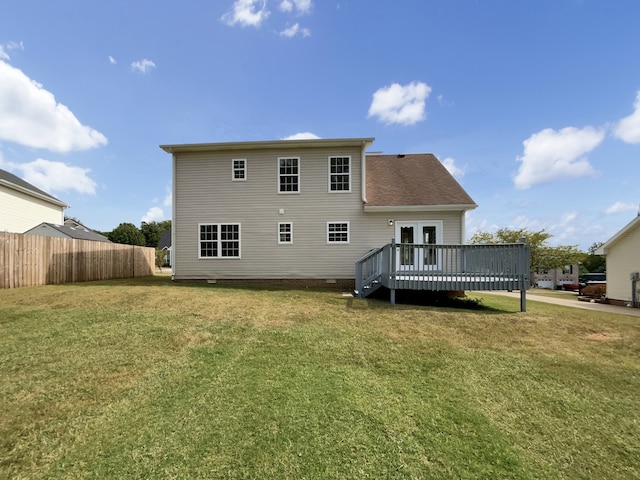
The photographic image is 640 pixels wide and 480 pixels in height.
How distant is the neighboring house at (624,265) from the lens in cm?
1330

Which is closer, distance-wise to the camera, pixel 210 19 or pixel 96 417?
pixel 96 417

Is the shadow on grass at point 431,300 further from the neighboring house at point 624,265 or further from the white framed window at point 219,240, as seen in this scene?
the neighboring house at point 624,265

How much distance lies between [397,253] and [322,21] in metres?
10.00

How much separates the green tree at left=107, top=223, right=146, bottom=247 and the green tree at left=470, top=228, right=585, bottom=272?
2249 inches

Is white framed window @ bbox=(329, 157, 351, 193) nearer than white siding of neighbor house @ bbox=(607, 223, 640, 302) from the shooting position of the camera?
Yes

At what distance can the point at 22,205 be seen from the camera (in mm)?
20906

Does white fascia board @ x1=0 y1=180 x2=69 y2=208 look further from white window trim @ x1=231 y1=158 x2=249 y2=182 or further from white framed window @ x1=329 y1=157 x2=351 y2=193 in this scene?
white framed window @ x1=329 y1=157 x2=351 y2=193

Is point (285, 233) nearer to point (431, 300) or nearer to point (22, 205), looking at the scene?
point (431, 300)

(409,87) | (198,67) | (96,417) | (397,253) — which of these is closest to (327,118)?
(409,87)

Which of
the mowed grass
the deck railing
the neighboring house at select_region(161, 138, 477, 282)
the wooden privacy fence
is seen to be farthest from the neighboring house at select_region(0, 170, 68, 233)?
the deck railing

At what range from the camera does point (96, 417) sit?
10.6ft

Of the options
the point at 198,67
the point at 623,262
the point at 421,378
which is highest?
the point at 198,67

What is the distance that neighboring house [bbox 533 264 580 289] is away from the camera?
109 ft

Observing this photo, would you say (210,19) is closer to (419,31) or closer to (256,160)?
(256,160)
